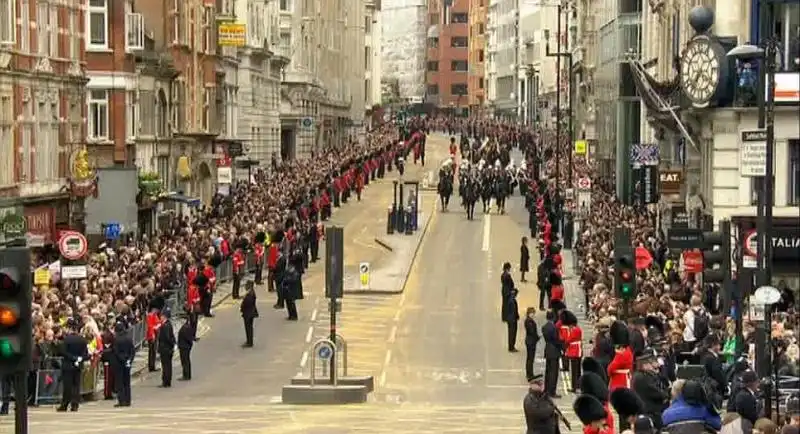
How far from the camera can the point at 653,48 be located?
65.4m

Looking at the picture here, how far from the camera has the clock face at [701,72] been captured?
131ft

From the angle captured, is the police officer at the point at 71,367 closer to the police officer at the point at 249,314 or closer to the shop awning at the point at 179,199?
the police officer at the point at 249,314

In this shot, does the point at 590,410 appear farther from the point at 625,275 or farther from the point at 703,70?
the point at 703,70

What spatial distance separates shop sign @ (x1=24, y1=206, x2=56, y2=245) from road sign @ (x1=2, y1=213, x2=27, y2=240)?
5.68 ft

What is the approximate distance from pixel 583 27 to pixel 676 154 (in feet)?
210

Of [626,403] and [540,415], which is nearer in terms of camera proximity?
[626,403]

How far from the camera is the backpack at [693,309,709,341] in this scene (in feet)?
104

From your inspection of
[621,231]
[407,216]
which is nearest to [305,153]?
[407,216]

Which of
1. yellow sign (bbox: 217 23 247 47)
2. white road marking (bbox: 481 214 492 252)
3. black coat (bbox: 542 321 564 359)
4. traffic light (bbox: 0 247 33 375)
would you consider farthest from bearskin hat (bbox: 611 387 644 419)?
yellow sign (bbox: 217 23 247 47)

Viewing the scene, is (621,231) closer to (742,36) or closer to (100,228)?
(742,36)

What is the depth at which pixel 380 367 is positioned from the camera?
4047 cm

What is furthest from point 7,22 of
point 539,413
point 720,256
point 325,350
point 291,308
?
point 539,413

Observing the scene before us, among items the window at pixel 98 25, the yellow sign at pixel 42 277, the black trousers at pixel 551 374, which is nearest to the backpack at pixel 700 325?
the black trousers at pixel 551 374

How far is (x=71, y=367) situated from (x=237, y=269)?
21209mm
